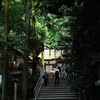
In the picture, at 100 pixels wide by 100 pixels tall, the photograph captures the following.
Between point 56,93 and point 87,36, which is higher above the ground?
point 87,36

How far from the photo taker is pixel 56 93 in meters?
28.5

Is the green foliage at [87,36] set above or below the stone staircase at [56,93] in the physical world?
above

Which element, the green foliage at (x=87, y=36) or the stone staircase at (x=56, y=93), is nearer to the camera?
the green foliage at (x=87, y=36)

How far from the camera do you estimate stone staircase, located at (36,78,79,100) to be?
27.1 meters

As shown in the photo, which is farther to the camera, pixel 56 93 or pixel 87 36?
pixel 56 93

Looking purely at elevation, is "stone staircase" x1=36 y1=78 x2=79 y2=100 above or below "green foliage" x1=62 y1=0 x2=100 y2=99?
below

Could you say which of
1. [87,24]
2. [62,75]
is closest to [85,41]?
[87,24]

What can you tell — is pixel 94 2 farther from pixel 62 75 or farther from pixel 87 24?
pixel 62 75

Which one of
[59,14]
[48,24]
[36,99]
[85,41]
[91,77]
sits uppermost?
[48,24]

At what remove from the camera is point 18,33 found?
2878 centimetres

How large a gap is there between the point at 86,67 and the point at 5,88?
25.8 ft

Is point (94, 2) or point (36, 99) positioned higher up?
point (94, 2)

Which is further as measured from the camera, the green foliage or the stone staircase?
the stone staircase

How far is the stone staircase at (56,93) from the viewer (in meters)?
27.1
